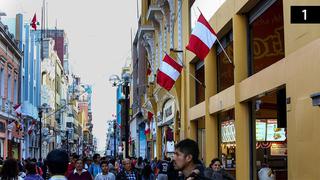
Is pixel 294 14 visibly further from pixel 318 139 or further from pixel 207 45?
pixel 207 45

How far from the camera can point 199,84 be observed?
26.1 metres

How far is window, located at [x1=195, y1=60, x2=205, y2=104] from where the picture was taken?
2506 cm

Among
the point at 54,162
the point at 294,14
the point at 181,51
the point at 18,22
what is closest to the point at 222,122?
the point at 181,51

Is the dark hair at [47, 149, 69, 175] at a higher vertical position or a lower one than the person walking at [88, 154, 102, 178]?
higher

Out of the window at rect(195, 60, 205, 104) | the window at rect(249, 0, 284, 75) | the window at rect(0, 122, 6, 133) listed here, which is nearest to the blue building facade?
the window at rect(0, 122, 6, 133)

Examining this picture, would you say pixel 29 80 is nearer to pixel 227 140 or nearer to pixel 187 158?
pixel 227 140

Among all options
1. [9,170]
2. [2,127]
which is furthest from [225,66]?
A: [2,127]

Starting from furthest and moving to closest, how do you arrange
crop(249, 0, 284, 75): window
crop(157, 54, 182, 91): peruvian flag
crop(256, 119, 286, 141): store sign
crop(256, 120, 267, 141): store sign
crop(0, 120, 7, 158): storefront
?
crop(0, 120, 7, 158): storefront < crop(157, 54, 182, 91): peruvian flag < crop(256, 119, 286, 141): store sign < crop(256, 120, 267, 141): store sign < crop(249, 0, 284, 75): window

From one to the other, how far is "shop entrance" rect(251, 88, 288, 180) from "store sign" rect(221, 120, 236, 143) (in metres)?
1.09

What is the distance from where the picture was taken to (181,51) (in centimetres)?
2795

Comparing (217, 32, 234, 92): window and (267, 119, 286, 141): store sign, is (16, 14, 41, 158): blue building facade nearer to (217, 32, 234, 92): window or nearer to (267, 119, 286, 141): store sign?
(217, 32, 234, 92): window

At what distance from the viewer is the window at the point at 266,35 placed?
Result: 1469 centimetres

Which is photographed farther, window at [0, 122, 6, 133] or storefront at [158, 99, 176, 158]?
window at [0, 122, 6, 133]

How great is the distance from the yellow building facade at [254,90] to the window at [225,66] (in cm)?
3
